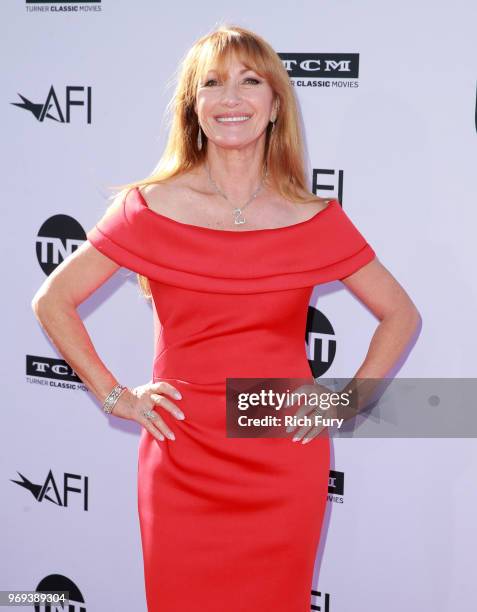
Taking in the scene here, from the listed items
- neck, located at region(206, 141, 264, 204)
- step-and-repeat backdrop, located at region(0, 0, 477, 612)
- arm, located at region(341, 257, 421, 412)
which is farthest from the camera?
step-and-repeat backdrop, located at region(0, 0, 477, 612)

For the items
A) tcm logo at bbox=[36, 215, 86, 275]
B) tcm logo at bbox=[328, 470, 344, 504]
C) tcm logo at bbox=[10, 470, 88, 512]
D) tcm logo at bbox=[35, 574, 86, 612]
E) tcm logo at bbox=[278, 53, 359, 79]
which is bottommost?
tcm logo at bbox=[35, 574, 86, 612]

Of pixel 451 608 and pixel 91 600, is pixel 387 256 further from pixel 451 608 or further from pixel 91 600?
pixel 91 600

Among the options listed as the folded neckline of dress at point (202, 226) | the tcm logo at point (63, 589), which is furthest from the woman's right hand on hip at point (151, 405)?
the tcm logo at point (63, 589)

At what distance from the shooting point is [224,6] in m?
3.01

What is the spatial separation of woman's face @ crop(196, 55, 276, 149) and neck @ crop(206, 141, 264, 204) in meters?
0.06

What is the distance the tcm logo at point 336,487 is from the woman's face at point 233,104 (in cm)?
120

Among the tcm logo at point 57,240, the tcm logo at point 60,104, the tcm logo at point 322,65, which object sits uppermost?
the tcm logo at point 322,65

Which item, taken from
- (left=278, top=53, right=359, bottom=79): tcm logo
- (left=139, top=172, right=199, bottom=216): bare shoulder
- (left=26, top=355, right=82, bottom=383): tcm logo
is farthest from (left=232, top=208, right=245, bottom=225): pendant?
(left=26, top=355, right=82, bottom=383): tcm logo

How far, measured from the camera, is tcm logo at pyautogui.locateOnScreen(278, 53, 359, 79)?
285cm

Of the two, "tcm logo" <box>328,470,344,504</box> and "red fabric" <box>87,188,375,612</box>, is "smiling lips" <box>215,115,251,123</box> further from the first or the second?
"tcm logo" <box>328,470,344,504</box>

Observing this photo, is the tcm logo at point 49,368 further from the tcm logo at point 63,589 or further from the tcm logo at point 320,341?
the tcm logo at point 320,341

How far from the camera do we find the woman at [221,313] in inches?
94.9

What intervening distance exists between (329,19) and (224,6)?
14.1 inches

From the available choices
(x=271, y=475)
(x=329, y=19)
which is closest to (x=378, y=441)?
(x=271, y=475)
